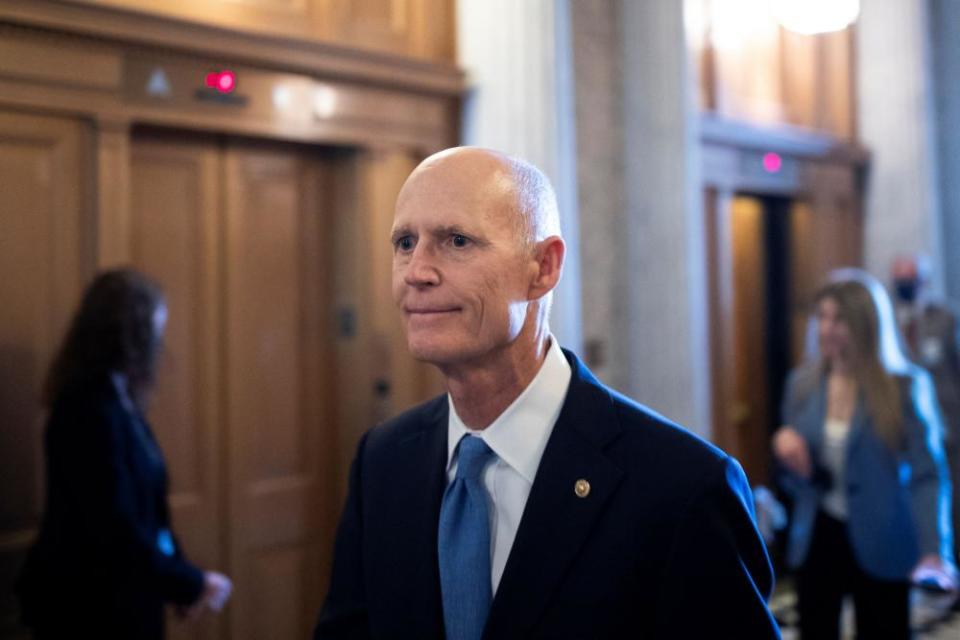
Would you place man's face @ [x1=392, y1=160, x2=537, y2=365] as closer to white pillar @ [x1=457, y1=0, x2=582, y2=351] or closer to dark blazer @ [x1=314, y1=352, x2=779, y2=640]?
dark blazer @ [x1=314, y1=352, x2=779, y2=640]

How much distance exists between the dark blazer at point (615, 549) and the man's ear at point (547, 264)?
0.16 metres

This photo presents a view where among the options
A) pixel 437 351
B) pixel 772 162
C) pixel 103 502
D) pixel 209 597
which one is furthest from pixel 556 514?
pixel 772 162

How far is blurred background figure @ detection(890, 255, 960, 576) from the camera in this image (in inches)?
225

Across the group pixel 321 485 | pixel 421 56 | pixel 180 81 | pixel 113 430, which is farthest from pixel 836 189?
pixel 113 430

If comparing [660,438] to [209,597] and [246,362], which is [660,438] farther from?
[246,362]

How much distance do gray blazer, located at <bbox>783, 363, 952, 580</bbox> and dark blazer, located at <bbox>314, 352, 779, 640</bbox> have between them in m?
1.89

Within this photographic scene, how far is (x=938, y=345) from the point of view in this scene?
18.8 feet

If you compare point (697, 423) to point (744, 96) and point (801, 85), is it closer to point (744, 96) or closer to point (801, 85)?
point (744, 96)

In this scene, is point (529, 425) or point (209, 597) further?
point (209, 597)

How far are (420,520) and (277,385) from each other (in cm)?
251

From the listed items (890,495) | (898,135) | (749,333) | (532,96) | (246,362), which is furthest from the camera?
(898,135)

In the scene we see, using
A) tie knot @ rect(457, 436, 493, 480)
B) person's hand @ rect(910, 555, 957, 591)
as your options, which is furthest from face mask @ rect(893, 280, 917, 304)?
tie knot @ rect(457, 436, 493, 480)

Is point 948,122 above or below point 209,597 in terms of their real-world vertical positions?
above

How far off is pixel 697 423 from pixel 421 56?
2.13 metres
